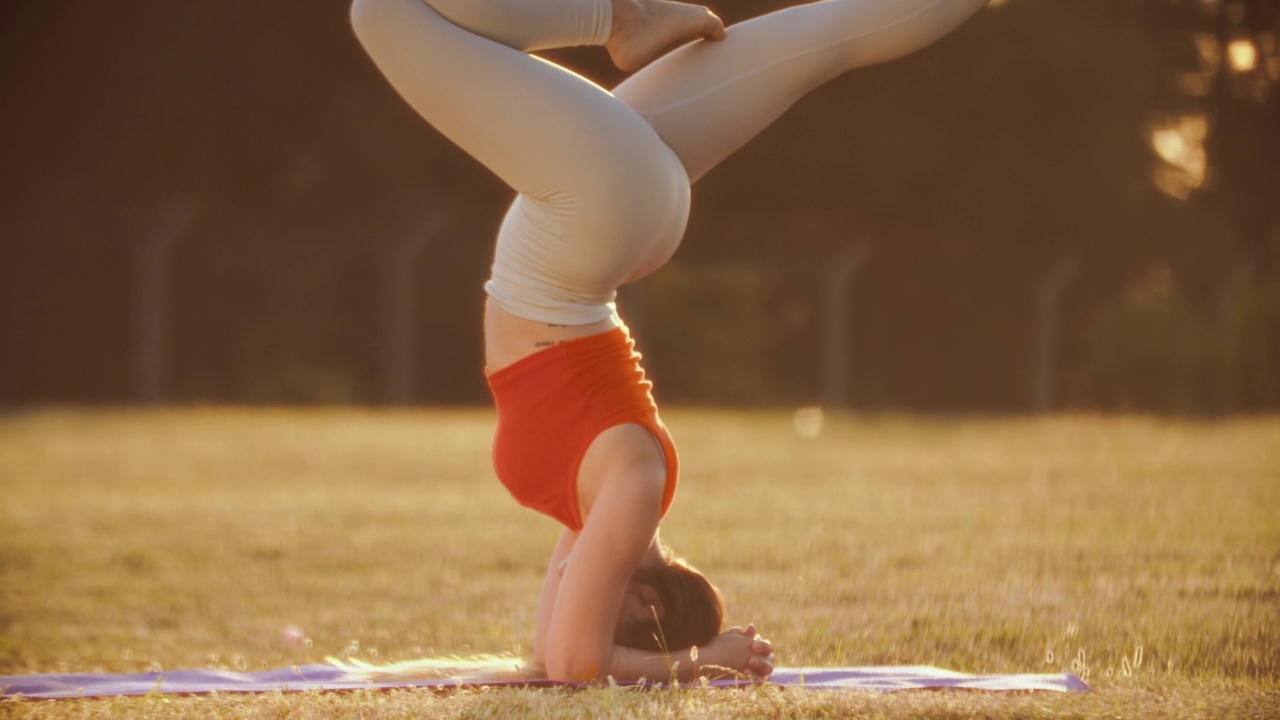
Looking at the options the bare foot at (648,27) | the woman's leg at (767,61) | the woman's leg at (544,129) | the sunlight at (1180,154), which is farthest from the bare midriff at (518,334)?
the sunlight at (1180,154)

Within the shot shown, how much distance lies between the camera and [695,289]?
17.4 meters

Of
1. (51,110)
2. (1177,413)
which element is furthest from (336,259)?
(1177,413)

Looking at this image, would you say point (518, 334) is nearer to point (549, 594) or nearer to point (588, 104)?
point (588, 104)

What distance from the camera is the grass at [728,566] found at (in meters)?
2.99

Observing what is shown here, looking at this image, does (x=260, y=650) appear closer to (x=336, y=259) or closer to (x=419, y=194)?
(x=336, y=259)

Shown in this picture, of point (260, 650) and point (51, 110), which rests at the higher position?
point (51, 110)

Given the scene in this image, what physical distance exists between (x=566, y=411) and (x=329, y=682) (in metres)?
0.85

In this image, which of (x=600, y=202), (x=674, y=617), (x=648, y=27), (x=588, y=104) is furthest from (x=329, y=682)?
(x=648, y=27)

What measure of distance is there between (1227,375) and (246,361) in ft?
36.5

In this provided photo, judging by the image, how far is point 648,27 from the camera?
3.06 meters

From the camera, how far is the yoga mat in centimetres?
304

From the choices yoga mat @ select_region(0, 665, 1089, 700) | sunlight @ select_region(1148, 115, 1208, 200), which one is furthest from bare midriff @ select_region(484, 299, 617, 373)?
sunlight @ select_region(1148, 115, 1208, 200)

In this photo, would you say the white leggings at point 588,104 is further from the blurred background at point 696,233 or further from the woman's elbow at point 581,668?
the blurred background at point 696,233

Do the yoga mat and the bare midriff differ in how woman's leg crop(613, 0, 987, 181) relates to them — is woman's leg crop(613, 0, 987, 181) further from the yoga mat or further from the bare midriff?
the yoga mat
